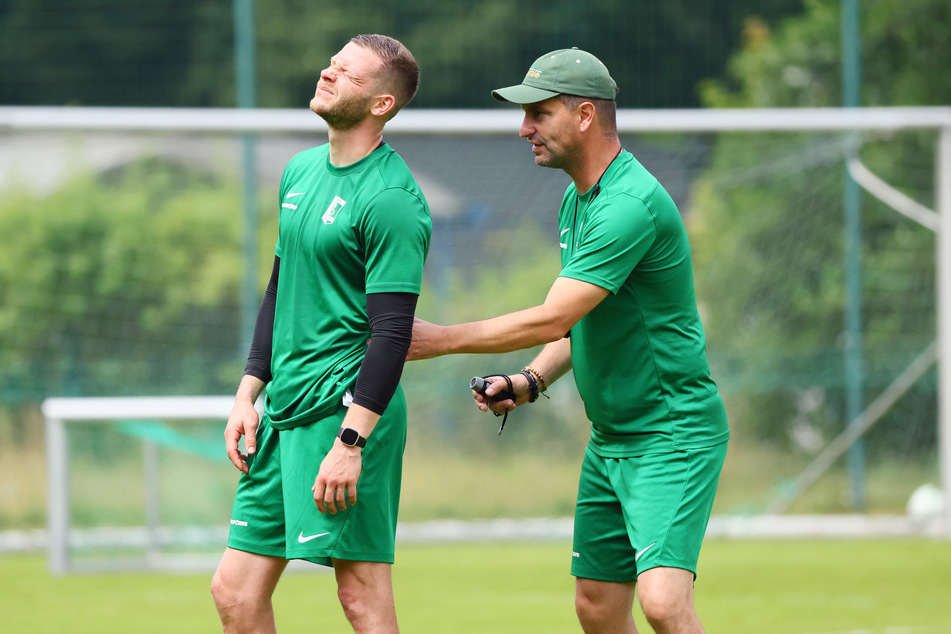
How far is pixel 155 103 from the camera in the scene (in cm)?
1684

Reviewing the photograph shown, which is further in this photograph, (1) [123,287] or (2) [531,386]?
(1) [123,287]

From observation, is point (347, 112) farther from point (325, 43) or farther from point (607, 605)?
point (325, 43)

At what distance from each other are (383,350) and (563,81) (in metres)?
1.13

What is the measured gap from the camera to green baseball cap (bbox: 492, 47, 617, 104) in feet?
14.0

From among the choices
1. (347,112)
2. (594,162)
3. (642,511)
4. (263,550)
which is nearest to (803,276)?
(594,162)

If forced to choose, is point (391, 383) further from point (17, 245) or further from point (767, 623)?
point (17, 245)

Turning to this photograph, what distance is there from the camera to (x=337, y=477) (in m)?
3.81

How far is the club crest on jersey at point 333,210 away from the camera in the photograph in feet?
12.9

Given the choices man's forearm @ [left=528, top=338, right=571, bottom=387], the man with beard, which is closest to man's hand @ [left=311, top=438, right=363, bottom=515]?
the man with beard

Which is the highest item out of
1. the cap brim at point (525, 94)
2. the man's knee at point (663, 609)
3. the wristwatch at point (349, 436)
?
the cap brim at point (525, 94)

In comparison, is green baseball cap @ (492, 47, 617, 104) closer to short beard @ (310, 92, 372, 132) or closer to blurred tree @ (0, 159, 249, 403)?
short beard @ (310, 92, 372, 132)

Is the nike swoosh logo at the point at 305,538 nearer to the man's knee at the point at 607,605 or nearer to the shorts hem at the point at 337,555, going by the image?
the shorts hem at the point at 337,555

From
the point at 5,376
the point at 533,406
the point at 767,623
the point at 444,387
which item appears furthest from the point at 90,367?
the point at 767,623

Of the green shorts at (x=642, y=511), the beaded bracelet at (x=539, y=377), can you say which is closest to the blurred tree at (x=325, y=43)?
the beaded bracelet at (x=539, y=377)
